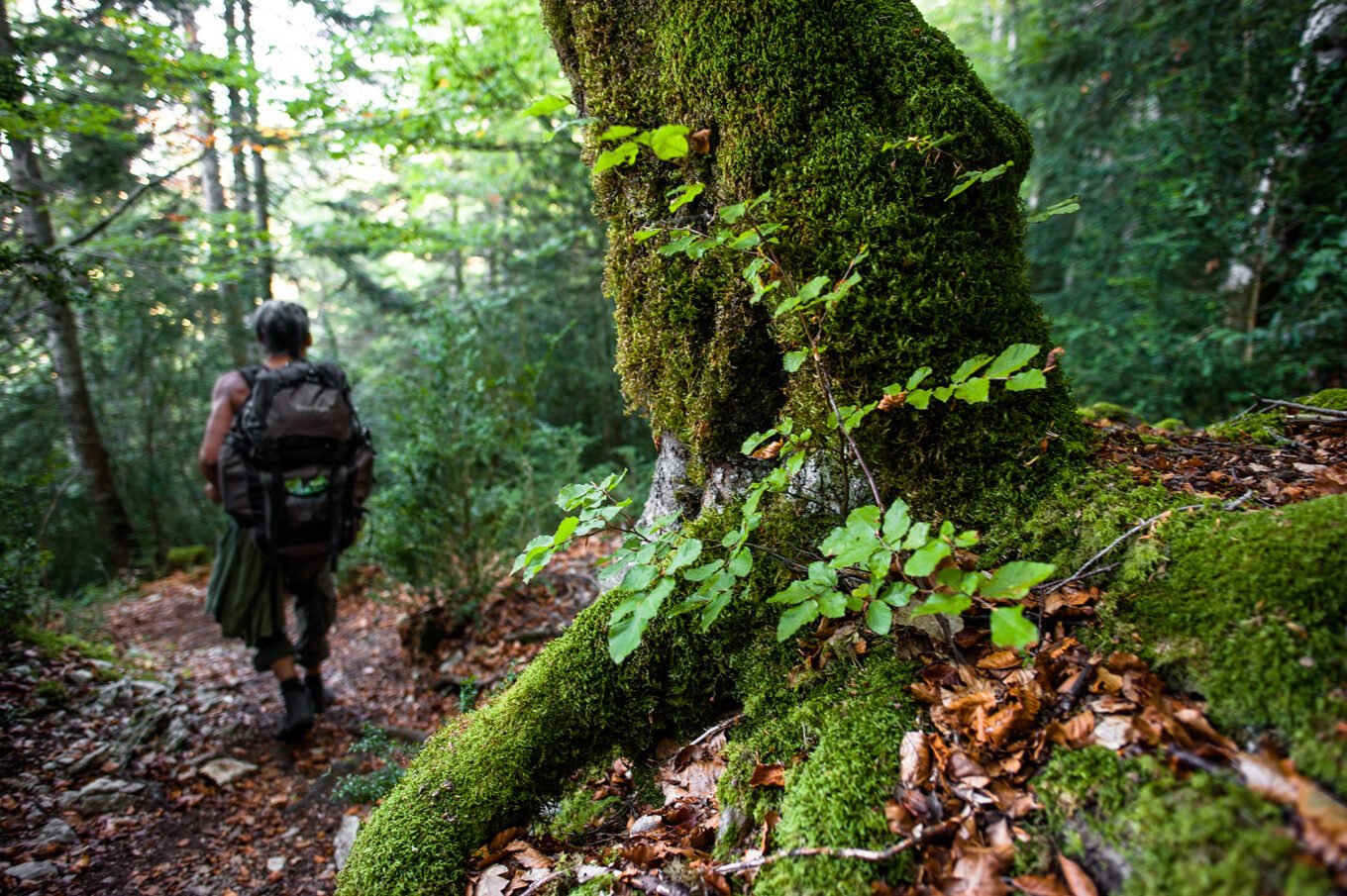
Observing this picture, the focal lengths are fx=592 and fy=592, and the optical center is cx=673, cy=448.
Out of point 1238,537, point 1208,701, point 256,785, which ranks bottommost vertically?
point 256,785

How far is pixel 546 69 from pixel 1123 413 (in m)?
7.86

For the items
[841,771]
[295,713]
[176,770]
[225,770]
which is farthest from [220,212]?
[841,771]

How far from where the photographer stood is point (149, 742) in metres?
3.78

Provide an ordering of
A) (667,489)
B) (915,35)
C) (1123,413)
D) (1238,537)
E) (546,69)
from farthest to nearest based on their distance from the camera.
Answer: (546,69)
(1123,413)
(667,489)
(915,35)
(1238,537)

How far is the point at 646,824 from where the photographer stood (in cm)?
181

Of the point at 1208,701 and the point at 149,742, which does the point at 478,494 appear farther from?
the point at 1208,701

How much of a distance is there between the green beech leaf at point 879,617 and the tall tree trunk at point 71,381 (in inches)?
301

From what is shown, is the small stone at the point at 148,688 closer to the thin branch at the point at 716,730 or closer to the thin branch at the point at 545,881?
the thin branch at the point at 545,881

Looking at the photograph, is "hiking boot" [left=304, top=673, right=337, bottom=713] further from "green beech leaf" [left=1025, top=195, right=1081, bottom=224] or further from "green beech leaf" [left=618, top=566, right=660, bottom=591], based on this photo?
"green beech leaf" [left=1025, top=195, right=1081, bottom=224]

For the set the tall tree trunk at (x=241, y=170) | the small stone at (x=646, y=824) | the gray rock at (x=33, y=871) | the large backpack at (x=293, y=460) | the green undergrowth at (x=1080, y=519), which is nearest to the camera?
the green undergrowth at (x=1080, y=519)

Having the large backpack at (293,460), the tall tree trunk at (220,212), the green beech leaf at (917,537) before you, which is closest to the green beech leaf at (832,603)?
the green beech leaf at (917,537)

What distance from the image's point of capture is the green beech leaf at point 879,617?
129 cm

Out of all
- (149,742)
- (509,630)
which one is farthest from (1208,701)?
(149,742)

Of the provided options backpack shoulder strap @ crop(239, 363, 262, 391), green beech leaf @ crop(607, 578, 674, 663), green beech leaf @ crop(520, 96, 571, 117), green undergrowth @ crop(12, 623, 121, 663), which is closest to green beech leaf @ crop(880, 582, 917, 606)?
green beech leaf @ crop(607, 578, 674, 663)
